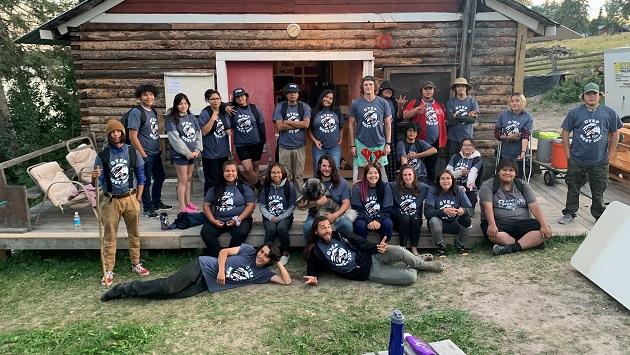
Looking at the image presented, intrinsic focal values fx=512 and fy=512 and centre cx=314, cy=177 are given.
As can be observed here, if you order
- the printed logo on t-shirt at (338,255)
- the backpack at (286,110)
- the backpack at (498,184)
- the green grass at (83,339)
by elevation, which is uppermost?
the backpack at (286,110)

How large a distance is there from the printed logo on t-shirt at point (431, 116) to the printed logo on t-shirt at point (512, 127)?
931mm

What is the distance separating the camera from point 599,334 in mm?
4270

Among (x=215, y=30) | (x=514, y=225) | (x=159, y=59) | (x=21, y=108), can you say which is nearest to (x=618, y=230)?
(x=514, y=225)

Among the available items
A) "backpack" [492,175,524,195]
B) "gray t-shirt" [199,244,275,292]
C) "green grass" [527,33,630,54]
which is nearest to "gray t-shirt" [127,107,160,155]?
"gray t-shirt" [199,244,275,292]

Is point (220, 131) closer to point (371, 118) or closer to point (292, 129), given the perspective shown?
point (292, 129)

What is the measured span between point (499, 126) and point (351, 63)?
3059 mm

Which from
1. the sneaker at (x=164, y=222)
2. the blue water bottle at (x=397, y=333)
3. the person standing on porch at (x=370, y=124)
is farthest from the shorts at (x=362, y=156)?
the blue water bottle at (x=397, y=333)

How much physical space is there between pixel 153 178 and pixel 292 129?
1966 mm

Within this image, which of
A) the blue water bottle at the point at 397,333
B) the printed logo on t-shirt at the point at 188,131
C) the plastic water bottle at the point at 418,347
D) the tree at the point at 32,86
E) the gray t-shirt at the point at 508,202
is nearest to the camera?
the blue water bottle at the point at 397,333

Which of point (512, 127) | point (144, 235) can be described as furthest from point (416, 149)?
point (144, 235)

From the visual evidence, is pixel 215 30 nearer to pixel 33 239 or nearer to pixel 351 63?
pixel 351 63

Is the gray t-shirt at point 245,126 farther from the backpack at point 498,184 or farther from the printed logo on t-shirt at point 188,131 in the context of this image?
the backpack at point 498,184

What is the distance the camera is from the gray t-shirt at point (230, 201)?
5895mm

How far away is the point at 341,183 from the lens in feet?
19.6
